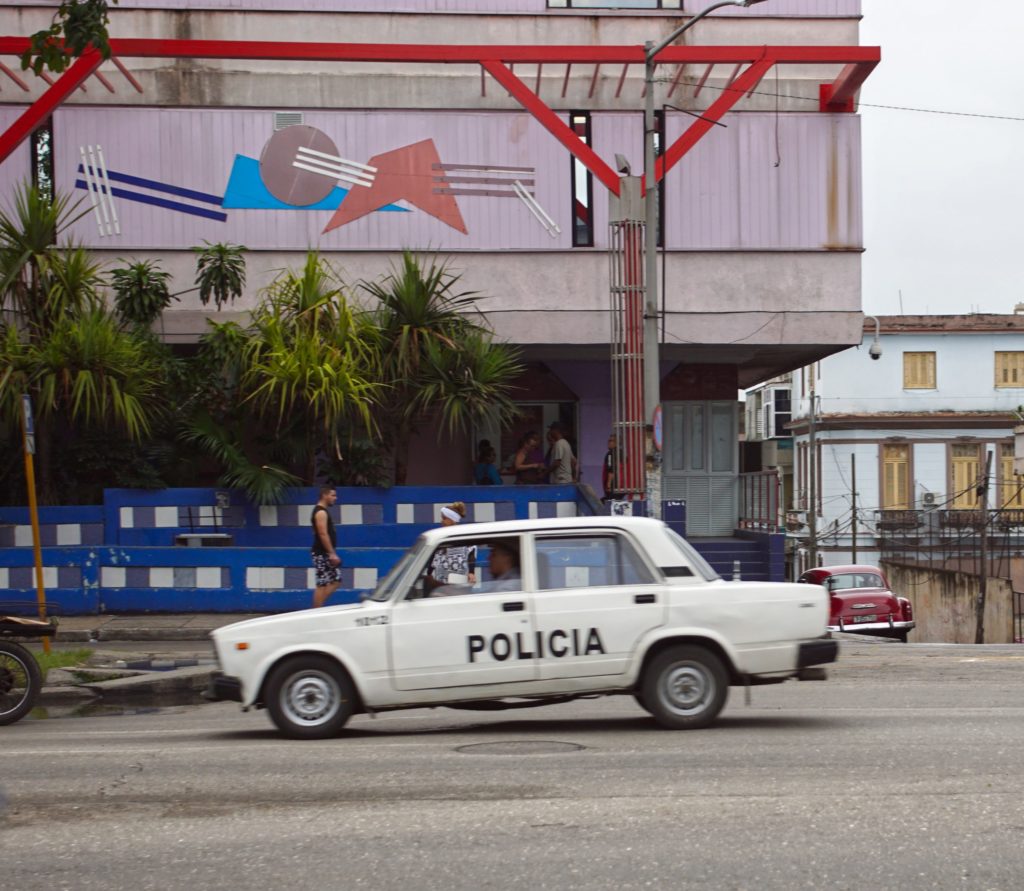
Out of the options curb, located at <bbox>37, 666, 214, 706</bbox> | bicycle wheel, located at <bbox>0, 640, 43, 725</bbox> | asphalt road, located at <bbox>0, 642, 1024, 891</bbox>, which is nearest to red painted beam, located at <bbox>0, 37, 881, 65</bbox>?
curb, located at <bbox>37, 666, 214, 706</bbox>

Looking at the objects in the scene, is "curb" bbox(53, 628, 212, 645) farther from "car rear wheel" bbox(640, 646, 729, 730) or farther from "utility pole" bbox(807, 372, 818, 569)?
"utility pole" bbox(807, 372, 818, 569)

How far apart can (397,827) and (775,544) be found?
1679 centimetres

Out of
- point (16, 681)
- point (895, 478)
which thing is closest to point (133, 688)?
point (16, 681)

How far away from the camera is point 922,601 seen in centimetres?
3944

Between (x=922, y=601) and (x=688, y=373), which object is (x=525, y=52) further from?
(x=922, y=601)

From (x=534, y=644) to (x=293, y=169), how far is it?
15421mm

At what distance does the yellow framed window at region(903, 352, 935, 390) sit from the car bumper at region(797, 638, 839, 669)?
158ft

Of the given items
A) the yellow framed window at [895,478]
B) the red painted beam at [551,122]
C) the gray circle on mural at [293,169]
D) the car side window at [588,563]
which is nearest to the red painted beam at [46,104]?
the gray circle on mural at [293,169]

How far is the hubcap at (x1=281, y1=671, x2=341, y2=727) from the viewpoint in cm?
949

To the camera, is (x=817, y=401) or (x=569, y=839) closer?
(x=569, y=839)

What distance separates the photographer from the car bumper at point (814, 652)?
31.0ft

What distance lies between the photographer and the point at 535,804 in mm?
6926

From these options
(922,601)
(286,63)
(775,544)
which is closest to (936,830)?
(775,544)

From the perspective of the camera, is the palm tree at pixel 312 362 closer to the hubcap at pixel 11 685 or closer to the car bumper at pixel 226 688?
the hubcap at pixel 11 685
